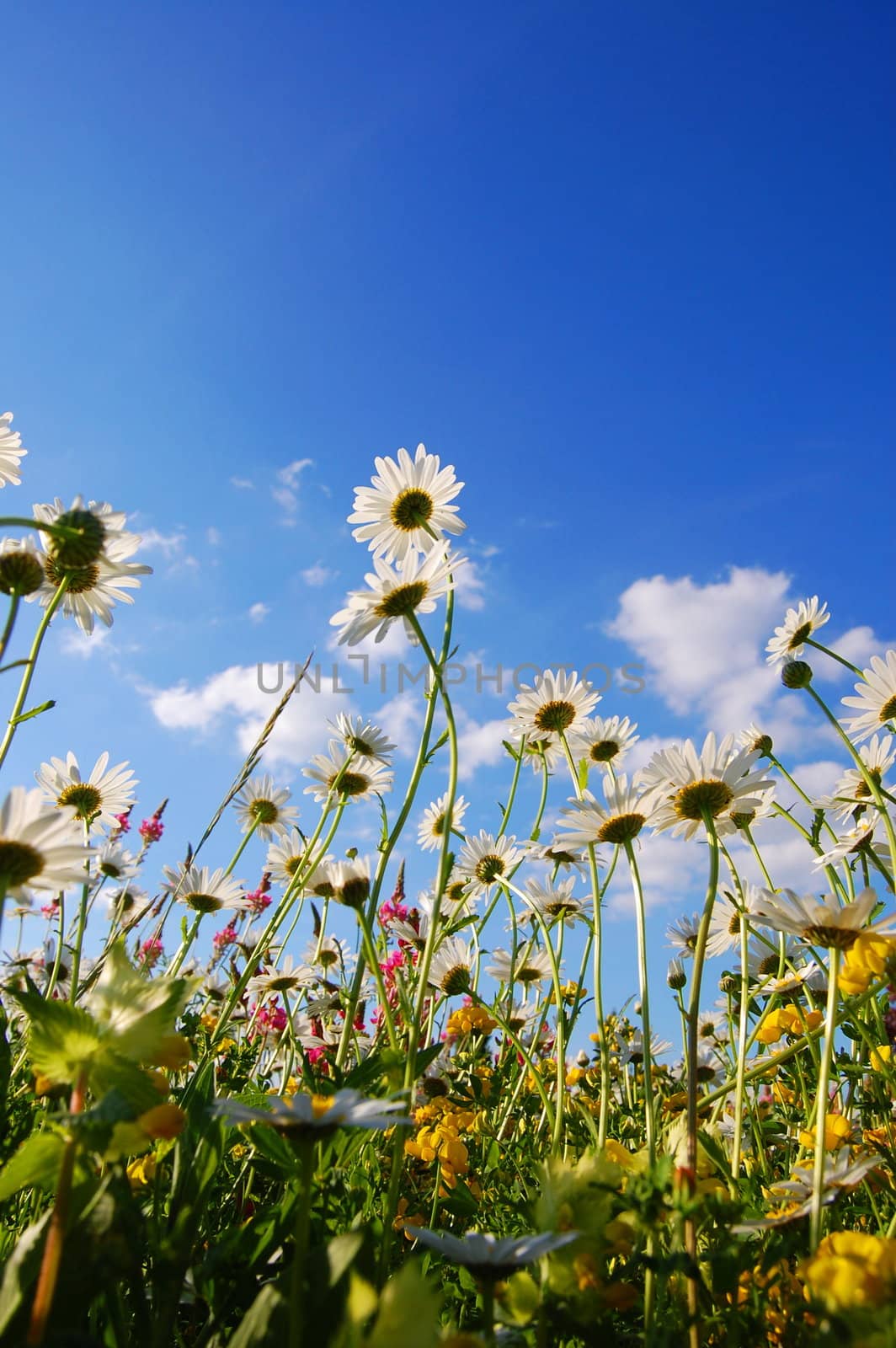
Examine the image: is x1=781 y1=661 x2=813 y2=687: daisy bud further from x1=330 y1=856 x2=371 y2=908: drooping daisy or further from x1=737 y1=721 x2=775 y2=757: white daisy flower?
x1=330 y1=856 x2=371 y2=908: drooping daisy

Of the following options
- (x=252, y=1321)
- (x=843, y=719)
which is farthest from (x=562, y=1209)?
(x=843, y=719)

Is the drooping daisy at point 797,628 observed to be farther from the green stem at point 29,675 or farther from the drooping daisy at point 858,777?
the green stem at point 29,675

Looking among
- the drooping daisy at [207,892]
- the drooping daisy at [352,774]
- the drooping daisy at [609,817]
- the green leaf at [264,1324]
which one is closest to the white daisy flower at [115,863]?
the drooping daisy at [207,892]

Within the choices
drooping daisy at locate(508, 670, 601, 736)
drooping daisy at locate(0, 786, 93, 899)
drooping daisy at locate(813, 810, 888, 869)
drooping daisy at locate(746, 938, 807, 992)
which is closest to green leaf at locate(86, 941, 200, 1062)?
drooping daisy at locate(0, 786, 93, 899)

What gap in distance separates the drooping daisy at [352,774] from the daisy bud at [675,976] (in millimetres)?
1385

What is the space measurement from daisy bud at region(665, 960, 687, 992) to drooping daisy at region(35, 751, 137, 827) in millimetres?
2092

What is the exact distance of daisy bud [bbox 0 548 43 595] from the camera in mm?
1226

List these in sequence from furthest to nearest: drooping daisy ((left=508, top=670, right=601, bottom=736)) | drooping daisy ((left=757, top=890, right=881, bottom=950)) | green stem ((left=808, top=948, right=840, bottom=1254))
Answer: drooping daisy ((left=508, top=670, right=601, bottom=736))
drooping daisy ((left=757, top=890, right=881, bottom=950))
green stem ((left=808, top=948, right=840, bottom=1254))

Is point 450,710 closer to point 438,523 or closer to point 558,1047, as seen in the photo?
point 558,1047

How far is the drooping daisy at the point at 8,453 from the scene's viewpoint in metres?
1.78

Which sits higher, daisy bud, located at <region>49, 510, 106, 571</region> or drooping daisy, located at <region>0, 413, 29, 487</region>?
drooping daisy, located at <region>0, 413, 29, 487</region>

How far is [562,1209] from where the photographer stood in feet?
2.77

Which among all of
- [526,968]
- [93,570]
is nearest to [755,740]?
[526,968]

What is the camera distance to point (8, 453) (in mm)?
1833
